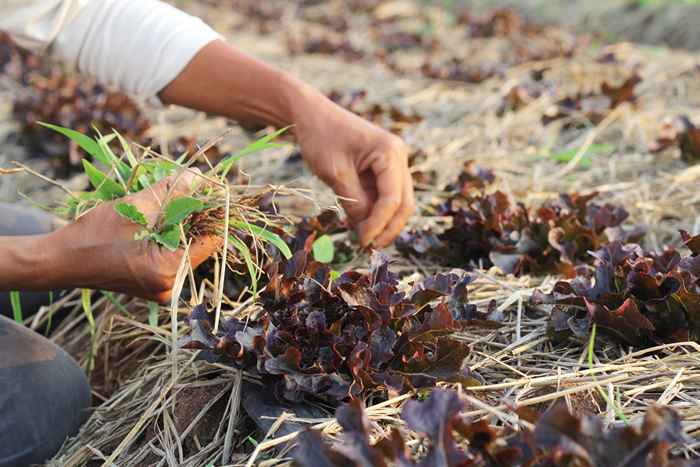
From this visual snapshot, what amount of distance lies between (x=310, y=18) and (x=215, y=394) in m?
8.11

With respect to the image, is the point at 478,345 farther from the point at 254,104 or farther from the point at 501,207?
the point at 254,104

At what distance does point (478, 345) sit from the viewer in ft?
6.10

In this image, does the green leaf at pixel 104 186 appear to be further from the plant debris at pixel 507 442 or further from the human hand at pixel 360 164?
the plant debris at pixel 507 442

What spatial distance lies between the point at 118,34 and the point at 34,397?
1234 mm

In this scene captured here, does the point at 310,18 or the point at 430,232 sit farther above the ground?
the point at 430,232

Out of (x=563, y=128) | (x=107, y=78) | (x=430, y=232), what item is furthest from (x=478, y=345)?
(x=563, y=128)

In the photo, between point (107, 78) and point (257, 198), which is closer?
point (257, 198)

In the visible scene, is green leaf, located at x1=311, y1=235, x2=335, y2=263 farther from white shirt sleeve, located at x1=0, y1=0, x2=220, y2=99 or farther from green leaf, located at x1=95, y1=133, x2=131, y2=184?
white shirt sleeve, located at x1=0, y1=0, x2=220, y2=99

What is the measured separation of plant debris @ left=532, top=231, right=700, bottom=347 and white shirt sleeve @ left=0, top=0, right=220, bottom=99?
4.61 feet

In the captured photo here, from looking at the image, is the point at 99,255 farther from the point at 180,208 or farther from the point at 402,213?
the point at 402,213

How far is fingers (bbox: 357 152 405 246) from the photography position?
7.02 feet

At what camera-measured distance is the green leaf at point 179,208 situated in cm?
162

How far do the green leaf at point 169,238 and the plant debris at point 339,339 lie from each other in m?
0.15

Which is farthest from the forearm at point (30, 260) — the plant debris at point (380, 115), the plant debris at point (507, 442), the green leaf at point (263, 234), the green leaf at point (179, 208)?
the plant debris at point (380, 115)
